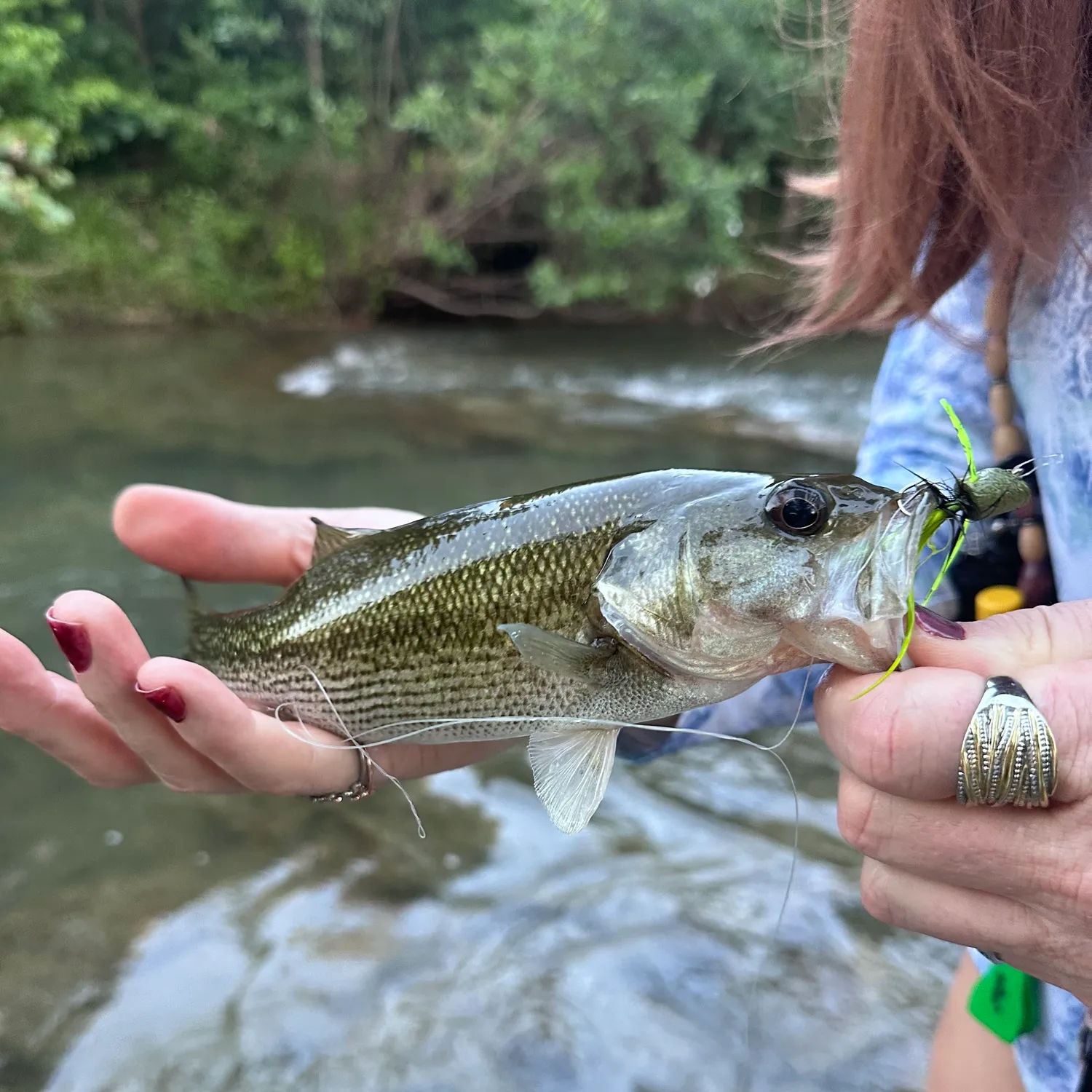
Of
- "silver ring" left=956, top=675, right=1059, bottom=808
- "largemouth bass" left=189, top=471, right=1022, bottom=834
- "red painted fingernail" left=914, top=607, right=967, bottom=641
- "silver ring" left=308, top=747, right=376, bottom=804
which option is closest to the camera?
"silver ring" left=956, top=675, right=1059, bottom=808

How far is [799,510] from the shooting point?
4.06 feet

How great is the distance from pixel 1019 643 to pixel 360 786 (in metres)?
1.23

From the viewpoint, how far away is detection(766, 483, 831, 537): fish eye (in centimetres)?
122

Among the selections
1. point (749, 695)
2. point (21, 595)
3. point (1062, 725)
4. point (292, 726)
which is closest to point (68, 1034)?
point (292, 726)

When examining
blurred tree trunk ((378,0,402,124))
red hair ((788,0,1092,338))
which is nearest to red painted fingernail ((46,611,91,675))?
red hair ((788,0,1092,338))

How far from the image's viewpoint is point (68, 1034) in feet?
8.23

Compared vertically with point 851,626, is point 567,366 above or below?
Result: below

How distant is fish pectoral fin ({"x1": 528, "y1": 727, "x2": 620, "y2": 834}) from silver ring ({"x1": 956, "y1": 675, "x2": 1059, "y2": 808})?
1.96 feet

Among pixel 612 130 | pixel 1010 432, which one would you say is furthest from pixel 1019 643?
pixel 612 130

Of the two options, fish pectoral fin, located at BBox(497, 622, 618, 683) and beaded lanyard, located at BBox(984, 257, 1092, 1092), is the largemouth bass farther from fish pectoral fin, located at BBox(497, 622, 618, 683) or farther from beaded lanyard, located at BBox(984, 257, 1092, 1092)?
beaded lanyard, located at BBox(984, 257, 1092, 1092)

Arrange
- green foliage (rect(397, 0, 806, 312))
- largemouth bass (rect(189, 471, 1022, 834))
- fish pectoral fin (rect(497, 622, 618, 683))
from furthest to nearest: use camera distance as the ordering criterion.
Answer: green foliage (rect(397, 0, 806, 312)) → fish pectoral fin (rect(497, 622, 618, 683)) → largemouth bass (rect(189, 471, 1022, 834))

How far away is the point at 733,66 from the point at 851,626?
16.7m

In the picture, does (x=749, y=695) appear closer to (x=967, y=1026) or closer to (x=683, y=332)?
(x=967, y=1026)

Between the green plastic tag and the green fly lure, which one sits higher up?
the green fly lure
